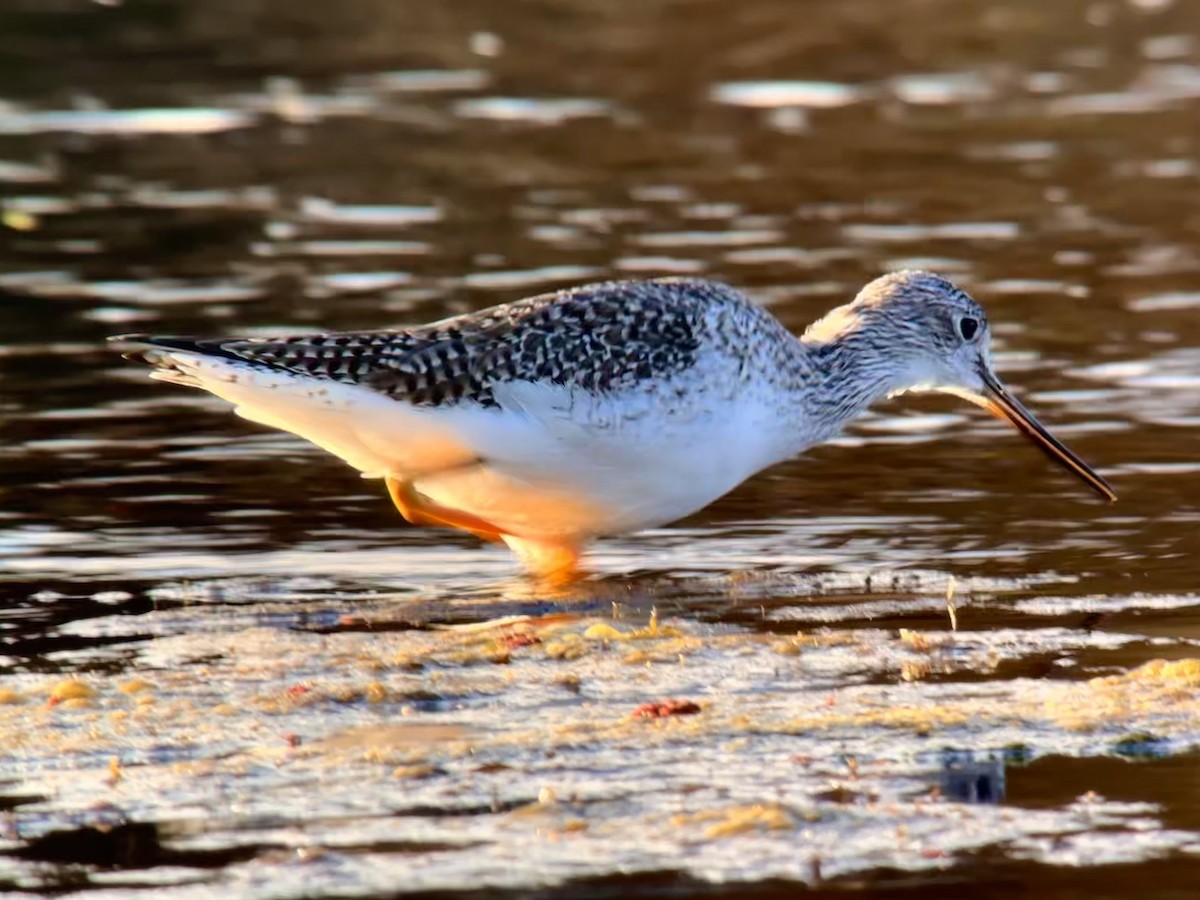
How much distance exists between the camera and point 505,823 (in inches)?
230

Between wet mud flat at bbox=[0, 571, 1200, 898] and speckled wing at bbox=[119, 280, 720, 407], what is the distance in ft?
2.93

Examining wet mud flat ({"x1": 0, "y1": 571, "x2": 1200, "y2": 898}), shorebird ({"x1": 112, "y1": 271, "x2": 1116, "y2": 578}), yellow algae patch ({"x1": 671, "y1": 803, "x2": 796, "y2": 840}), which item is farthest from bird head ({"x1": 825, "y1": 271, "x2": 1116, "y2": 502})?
yellow algae patch ({"x1": 671, "y1": 803, "x2": 796, "y2": 840})

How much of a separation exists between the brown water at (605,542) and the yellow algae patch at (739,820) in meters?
0.02

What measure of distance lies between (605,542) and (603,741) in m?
3.32

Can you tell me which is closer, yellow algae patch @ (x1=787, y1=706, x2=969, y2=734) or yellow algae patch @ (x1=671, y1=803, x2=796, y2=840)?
yellow algae patch @ (x1=671, y1=803, x2=796, y2=840)

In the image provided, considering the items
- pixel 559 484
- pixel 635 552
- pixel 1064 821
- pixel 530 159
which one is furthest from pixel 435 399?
pixel 530 159

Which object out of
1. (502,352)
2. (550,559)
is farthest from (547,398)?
(550,559)

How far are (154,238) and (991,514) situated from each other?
725cm

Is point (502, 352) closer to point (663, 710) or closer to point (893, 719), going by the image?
point (663, 710)

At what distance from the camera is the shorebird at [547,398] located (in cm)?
830

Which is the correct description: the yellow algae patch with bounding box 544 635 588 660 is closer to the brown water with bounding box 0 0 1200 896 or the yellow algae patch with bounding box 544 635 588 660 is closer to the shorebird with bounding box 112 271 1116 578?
the brown water with bounding box 0 0 1200 896

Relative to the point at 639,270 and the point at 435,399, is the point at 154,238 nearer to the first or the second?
the point at 639,270

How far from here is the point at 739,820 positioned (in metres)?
5.82

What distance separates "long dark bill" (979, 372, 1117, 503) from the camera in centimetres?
993
